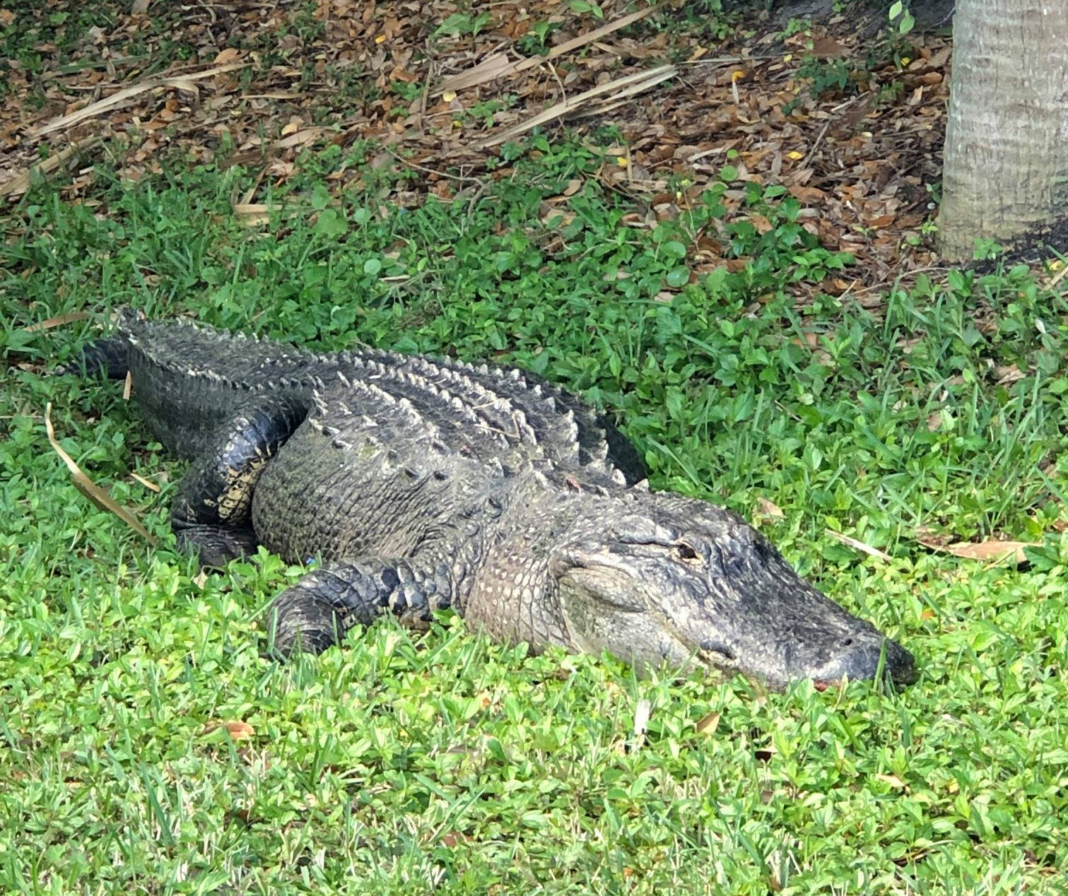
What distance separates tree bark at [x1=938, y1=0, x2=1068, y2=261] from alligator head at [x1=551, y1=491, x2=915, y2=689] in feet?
8.62

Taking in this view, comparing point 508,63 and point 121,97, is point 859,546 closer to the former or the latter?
point 508,63

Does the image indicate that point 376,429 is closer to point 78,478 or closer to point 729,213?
point 78,478

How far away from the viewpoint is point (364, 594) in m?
4.31

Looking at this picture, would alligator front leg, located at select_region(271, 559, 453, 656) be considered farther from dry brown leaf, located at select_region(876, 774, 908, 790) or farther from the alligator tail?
the alligator tail

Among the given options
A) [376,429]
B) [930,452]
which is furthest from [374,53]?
[930,452]

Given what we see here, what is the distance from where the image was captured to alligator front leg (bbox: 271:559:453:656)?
4.17 m

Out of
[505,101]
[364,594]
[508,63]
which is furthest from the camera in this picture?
→ [508,63]

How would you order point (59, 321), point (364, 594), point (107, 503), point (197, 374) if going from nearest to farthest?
point (364, 594) → point (107, 503) → point (197, 374) → point (59, 321)

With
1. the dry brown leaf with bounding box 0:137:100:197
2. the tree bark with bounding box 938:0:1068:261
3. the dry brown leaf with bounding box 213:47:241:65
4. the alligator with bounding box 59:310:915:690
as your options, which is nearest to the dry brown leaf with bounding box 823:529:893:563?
the alligator with bounding box 59:310:915:690

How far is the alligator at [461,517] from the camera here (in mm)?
Result: 3746

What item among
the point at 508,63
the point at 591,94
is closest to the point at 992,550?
the point at 591,94

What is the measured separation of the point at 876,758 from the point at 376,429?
95.6 inches

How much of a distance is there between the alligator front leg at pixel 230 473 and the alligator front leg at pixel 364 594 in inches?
43.8

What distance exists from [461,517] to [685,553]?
932 millimetres
